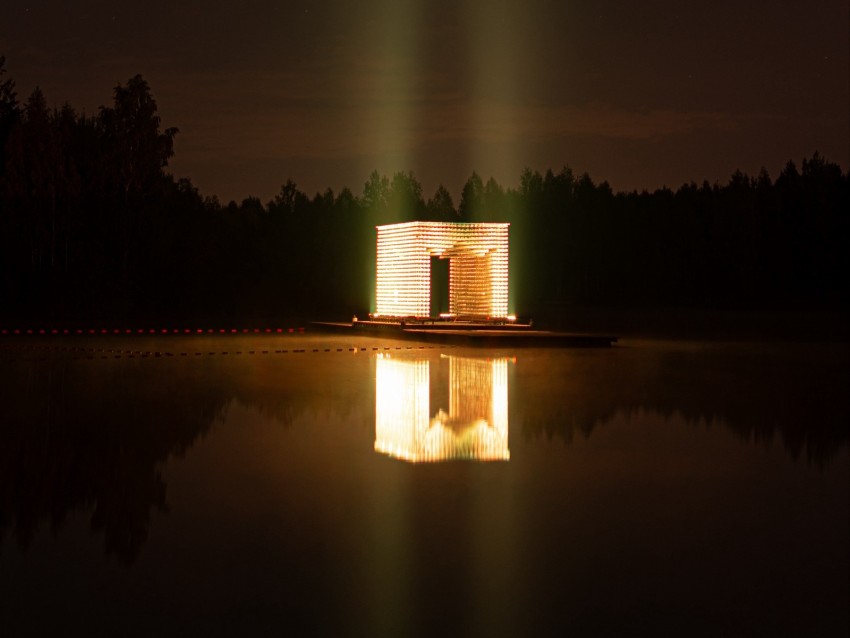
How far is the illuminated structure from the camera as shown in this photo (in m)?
24.2

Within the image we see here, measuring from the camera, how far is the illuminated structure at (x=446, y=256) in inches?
951

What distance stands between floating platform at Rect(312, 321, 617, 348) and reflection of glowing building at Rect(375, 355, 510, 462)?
6002 millimetres

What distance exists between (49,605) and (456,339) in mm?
17186

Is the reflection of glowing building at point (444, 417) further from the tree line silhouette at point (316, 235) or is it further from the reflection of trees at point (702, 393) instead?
the tree line silhouette at point (316, 235)

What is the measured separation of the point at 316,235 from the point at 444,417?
53.2 metres

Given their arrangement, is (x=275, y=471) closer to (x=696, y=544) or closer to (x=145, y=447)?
(x=145, y=447)

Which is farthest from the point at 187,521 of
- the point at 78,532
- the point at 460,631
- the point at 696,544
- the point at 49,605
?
the point at 696,544

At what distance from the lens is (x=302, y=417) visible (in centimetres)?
880

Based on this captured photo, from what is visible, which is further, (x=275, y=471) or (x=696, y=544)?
(x=275, y=471)

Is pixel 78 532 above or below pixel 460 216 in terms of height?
below

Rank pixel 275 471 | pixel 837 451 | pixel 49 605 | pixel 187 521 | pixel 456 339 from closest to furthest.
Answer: pixel 49 605
pixel 187 521
pixel 275 471
pixel 837 451
pixel 456 339

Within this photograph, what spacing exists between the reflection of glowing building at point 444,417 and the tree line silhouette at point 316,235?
72.2ft

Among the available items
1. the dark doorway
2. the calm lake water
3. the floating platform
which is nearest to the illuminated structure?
the floating platform

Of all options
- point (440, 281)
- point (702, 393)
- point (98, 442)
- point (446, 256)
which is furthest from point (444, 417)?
point (440, 281)
